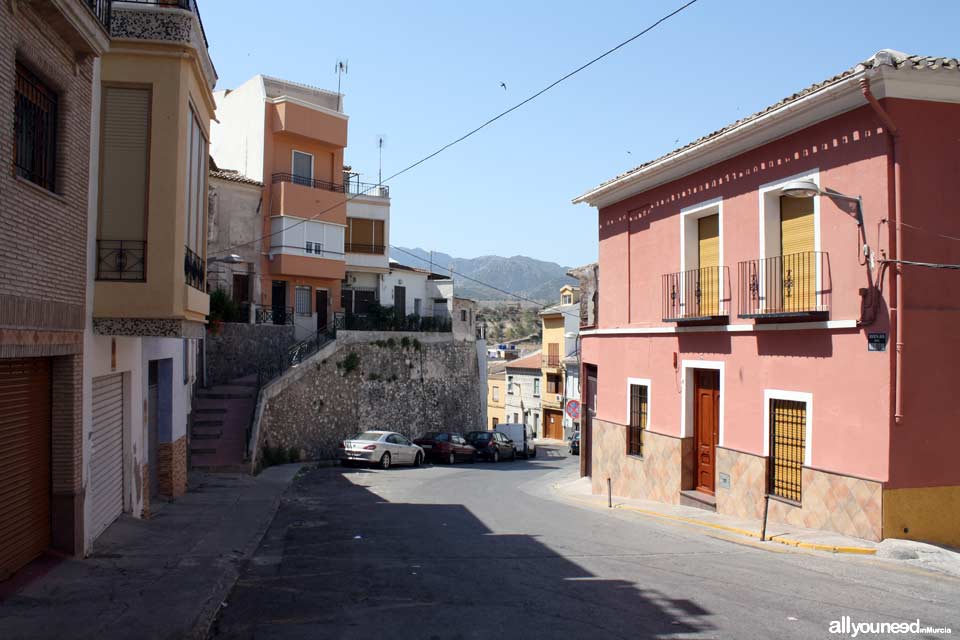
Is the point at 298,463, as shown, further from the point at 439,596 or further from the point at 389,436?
the point at 439,596

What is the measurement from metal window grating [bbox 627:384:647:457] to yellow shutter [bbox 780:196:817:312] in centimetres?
598

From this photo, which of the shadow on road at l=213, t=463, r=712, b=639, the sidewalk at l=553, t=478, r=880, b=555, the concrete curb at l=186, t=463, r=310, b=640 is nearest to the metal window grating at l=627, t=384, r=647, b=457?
the sidewalk at l=553, t=478, r=880, b=555

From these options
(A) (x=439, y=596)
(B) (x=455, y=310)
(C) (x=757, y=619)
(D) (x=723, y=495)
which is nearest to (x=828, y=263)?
(D) (x=723, y=495)

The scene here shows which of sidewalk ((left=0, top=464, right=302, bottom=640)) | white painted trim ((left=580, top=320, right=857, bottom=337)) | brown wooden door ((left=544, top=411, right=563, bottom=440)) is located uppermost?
white painted trim ((left=580, top=320, right=857, bottom=337))

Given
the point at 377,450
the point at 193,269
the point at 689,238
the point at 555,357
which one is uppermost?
the point at 689,238

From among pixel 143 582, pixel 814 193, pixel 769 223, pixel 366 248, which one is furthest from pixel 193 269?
pixel 366 248

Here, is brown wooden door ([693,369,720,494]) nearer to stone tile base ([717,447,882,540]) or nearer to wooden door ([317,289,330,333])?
stone tile base ([717,447,882,540])

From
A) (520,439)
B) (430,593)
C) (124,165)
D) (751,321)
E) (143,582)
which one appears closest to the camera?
(430,593)

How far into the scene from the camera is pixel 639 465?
18.8 m

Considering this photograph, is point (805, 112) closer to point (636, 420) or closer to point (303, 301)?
point (636, 420)

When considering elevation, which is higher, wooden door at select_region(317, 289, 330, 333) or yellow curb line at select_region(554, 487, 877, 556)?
wooden door at select_region(317, 289, 330, 333)

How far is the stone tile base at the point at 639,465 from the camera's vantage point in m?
17.2
